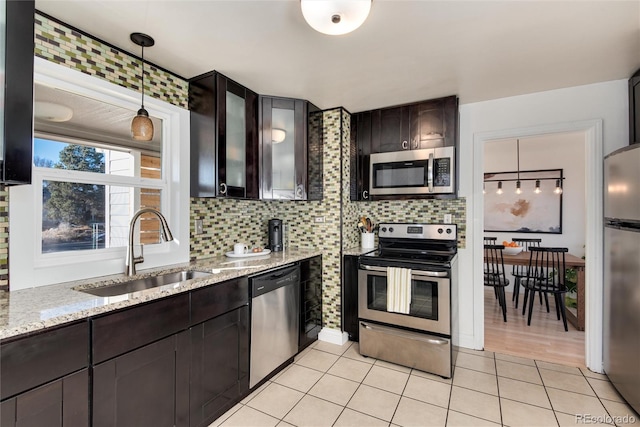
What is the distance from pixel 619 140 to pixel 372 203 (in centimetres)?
204

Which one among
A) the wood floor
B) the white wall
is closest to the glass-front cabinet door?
the white wall

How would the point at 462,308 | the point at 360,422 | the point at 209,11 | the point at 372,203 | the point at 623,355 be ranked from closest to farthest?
the point at 209,11
the point at 360,422
the point at 623,355
the point at 462,308
the point at 372,203

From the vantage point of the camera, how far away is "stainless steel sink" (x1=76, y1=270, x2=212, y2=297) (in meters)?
1.70

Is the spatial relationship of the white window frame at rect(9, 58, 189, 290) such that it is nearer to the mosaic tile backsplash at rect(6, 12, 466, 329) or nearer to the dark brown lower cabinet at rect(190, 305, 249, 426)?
the mosaic tile backsplash at rect(6, 12, 466, 329)

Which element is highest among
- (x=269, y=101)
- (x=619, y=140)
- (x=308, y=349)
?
(x=269, y=101)

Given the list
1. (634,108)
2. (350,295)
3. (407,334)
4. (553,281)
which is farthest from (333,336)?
(634,108)

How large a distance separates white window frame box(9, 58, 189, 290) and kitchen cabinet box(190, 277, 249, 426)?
0.57 metres

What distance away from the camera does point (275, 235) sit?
3.02 metres

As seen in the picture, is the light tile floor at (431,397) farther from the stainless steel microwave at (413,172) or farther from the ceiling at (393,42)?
the ceiling at (393,42)

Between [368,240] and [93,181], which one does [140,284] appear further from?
[368,240]

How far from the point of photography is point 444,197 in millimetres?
2744

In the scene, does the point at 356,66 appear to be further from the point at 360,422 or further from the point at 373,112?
the point at 360,422

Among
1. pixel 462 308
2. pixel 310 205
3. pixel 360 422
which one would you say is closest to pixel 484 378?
pixel 462 308

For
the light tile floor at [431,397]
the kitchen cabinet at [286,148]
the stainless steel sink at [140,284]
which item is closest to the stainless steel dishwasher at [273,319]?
the light tile floor at [431,397]
